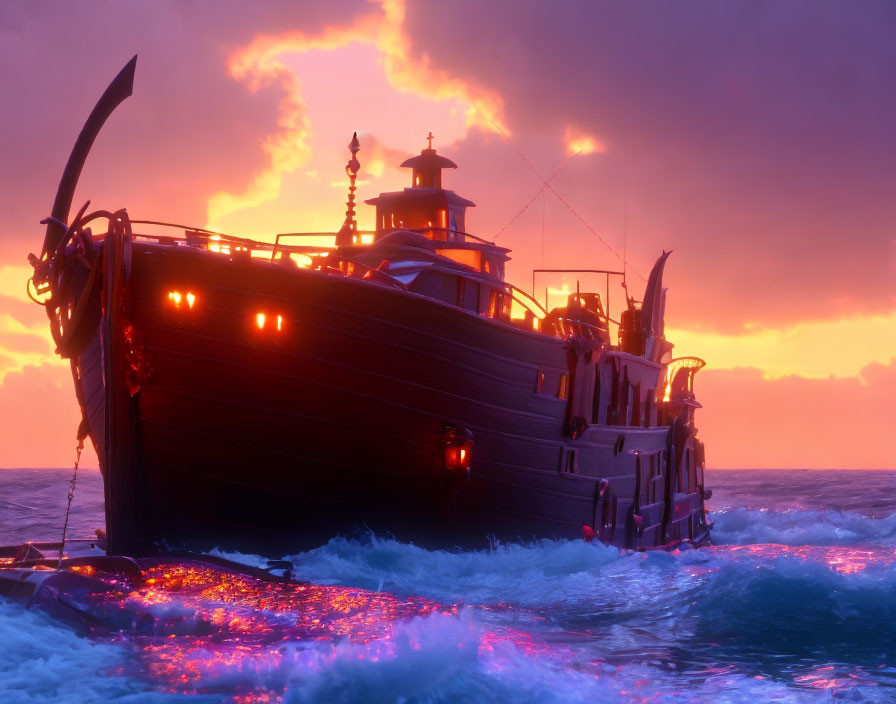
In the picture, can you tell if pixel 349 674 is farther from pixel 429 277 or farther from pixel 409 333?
pixel 429 277

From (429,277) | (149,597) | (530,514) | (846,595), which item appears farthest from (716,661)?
(429,277)

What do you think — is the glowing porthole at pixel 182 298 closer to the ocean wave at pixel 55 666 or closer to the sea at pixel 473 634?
the sea at pixel 473 634

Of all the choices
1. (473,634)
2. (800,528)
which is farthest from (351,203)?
(800,528)

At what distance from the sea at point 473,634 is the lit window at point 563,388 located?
343cm

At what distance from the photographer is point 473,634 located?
30.7 feet

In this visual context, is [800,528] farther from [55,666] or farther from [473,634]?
[55,666]

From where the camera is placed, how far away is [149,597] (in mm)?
11227

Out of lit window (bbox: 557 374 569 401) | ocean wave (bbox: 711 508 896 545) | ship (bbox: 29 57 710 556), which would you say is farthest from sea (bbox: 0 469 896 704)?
ocean wave (bbox: 711 508 896 545)

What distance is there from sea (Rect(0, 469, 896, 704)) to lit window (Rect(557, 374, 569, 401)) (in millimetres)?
3428

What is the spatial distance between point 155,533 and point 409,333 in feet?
18.0

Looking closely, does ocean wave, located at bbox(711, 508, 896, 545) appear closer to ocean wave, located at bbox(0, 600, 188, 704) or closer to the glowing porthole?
the glowing porthole

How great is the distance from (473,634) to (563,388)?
10.3m

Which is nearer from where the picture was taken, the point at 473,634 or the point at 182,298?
the point at 473,634

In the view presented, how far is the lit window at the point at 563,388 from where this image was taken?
19013mm
